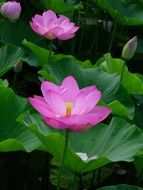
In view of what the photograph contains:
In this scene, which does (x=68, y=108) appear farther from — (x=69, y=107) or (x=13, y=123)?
(x=13, y=123)

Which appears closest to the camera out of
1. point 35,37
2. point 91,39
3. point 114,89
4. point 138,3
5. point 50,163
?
point 114,89

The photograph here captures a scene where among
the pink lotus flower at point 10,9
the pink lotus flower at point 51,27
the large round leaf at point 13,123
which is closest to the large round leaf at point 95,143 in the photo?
the large round leaf at point 13,123

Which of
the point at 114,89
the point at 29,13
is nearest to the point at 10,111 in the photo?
the point at 114,89

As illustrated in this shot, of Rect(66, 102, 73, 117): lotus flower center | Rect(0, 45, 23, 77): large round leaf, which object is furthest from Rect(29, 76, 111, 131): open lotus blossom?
Rect(0, 45, 23, 77): large round leaf

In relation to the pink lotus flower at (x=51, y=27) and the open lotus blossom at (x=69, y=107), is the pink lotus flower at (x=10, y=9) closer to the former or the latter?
the pink lotus flower at (x=51, y=27)

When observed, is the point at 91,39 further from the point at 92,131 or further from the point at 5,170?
the point at 92,131

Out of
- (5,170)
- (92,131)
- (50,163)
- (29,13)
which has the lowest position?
(5,170)

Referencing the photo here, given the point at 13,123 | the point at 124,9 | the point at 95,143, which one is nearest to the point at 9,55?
the point at 13,123
